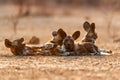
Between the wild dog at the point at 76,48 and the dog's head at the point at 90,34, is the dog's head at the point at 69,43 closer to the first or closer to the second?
the wild dog at the point at 76,48

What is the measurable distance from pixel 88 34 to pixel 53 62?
57.3 inches

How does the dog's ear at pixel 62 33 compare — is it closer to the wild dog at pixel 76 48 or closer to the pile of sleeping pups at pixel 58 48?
the pile of sleeping pups at pixel 58 48

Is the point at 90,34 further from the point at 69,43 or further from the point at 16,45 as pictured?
the point at 16,45

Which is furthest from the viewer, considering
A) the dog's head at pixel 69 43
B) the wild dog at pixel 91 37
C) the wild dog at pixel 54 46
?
the wild dog at pixel 91 37

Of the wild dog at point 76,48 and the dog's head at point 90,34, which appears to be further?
the dog's head at point 90,34

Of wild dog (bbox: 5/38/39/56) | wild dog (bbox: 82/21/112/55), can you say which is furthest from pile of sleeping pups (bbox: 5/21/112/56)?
wild dog (bbox: 82/21/112/55)

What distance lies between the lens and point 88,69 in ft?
27.0

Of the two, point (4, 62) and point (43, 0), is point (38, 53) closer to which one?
point (4, 62)

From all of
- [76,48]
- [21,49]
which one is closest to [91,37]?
[76,48]

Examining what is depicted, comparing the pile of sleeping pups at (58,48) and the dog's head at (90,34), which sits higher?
the dog's head at (90,34)

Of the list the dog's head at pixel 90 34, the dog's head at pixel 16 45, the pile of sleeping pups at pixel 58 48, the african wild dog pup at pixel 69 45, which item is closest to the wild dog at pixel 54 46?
the pile of sleeping pups at pixel 58 48

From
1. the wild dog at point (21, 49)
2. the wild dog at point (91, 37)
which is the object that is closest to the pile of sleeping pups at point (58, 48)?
the wild dog at point (21, 49)

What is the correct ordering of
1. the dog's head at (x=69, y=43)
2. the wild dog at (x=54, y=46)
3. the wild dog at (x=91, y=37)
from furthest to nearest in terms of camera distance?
the wild dog at (x=91, y=37)
the wild dog at (x=54, y=46)
the dog's head at (x=69, y=43)

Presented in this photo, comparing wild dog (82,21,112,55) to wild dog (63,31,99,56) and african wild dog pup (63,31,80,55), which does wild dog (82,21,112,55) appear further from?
african wild dog pup (63,31,80,55)
